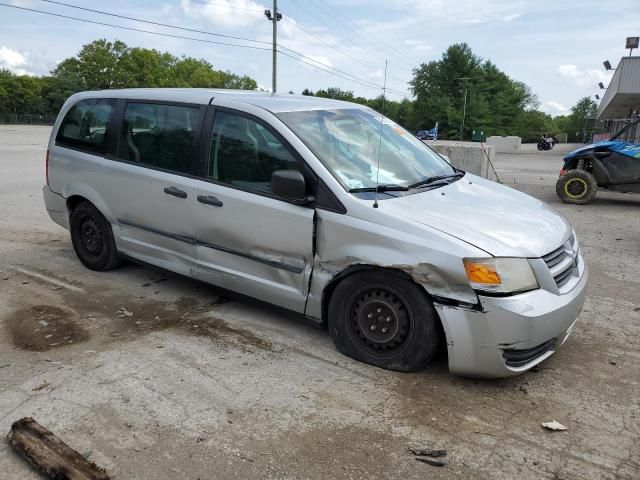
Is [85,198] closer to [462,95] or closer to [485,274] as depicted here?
[485,274]

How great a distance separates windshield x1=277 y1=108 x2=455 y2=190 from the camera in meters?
3.85

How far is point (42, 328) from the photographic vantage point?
421 centimetres

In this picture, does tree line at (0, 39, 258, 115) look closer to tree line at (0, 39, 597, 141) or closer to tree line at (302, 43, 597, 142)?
tree line at (0, 39, 597, 141)

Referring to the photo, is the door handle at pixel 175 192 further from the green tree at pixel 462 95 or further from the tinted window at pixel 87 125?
the green tree at pixel 462 95

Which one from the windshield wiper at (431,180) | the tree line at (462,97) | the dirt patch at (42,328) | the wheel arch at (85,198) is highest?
the tree line at (462,97)

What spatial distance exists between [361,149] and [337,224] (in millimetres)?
806

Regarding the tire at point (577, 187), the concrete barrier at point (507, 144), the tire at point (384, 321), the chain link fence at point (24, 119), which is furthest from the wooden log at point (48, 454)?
the chain link fence at point (24, 119)

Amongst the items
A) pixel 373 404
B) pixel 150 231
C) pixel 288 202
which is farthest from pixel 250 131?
pixel 373 404

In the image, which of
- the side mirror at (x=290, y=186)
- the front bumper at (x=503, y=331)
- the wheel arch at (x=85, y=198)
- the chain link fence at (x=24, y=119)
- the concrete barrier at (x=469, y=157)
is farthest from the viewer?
the chain link fence at (x=24, y=119)

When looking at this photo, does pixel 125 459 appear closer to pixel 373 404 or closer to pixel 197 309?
pixel 373 404

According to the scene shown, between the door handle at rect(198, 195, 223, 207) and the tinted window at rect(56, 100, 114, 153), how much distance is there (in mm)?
1495

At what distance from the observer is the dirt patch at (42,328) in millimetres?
3951

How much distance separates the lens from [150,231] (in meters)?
4.75

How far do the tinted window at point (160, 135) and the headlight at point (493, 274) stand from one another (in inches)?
95.0
